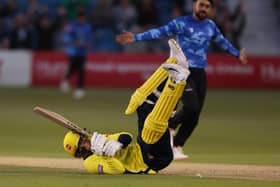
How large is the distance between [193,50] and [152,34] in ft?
2.11

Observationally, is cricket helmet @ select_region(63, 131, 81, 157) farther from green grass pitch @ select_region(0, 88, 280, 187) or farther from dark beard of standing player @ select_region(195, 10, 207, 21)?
dark beard of standing player @ select_region(195, 10, 207, 21)

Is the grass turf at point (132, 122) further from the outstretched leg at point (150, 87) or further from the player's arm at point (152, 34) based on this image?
the outstretched leg at point (150, 87)

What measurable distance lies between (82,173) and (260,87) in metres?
15.2

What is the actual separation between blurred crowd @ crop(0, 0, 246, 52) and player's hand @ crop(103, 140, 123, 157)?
1536 centimetres

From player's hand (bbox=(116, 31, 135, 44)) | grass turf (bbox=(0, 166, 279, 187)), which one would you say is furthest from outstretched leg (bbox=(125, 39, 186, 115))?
player's hand (bbox=(116, 31, 135, 44))

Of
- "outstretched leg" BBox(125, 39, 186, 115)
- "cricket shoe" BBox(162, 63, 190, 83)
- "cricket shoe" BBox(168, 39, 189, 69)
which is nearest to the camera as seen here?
"cricket shoe" BBox(162, 63, 190, 83)

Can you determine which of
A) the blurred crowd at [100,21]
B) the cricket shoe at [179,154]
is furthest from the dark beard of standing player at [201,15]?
the blurred crowd at [100,21]

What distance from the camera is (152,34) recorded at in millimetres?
11906

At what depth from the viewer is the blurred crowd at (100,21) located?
2520 cm

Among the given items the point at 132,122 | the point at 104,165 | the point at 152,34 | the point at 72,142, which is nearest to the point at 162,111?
the point at 104,165

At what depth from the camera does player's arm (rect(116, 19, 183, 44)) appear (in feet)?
38.2

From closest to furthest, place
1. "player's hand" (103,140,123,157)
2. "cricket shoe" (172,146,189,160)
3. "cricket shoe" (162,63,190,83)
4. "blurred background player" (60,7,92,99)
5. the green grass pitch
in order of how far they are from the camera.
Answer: the green grass pitch → "player's hand" (103,140,123,157) → "cricket shoe" (162,63,190,83) → "cricket shoe" (172,146,189,160) → "blurred background player" (60,7,92,99)

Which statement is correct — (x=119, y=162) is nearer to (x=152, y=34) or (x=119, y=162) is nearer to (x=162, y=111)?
(x=162, y=111)

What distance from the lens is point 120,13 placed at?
26.1m
